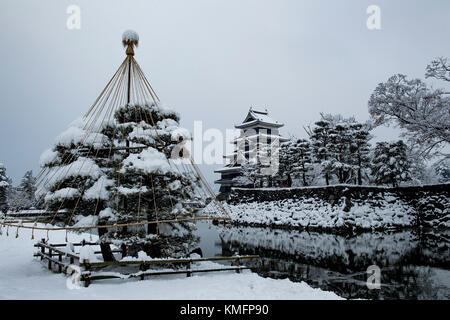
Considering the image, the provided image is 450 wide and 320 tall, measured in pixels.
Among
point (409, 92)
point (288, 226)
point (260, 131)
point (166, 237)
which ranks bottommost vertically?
point (288, 226)

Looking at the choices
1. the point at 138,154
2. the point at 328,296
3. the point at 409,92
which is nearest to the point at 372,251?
the point at 409,92

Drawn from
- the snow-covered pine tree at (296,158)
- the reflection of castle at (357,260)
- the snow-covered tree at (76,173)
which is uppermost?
the snow-covered pine tree at (296,158)

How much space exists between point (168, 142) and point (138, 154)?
3.38ft

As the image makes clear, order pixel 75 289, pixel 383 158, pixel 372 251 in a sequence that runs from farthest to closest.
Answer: pixel 383 158 → pixel 372 251 → pixel 75 289

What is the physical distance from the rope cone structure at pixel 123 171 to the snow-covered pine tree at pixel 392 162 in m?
20.2

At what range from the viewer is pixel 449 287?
24.9ft

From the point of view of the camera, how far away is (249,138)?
37.4 meters

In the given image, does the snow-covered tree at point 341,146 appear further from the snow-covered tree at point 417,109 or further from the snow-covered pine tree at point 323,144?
the snow-covered tree at point 417,109

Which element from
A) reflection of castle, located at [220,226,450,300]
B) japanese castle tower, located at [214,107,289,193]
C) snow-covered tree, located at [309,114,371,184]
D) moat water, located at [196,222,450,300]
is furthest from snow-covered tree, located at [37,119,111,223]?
japanese castle tower, located at [214,107,289,193]

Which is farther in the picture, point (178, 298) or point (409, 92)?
point (409, 92)

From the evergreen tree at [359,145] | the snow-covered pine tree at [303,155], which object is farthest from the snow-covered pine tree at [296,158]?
the evergreen tree at [359,145]

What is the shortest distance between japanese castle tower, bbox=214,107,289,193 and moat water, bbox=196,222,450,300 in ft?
63.2

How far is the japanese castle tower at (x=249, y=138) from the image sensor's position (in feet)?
120
